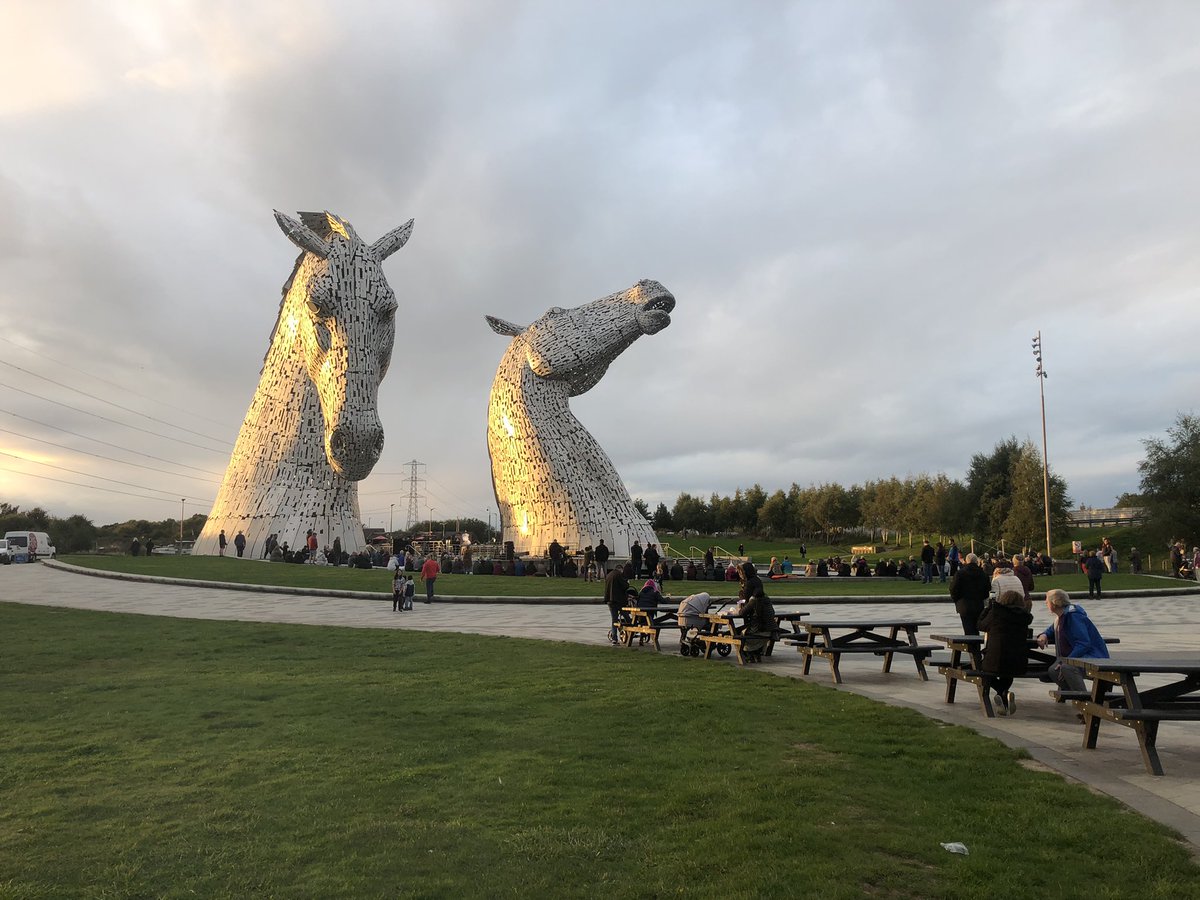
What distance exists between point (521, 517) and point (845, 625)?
2245 centimetres

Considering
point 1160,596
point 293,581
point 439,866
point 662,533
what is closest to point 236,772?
point 439,866

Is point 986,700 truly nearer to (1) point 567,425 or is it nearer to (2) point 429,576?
(2) point 429,576

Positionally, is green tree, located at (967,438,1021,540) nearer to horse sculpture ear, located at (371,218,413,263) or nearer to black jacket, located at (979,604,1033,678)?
horse sculpture ear, located at (371,218,413,263)

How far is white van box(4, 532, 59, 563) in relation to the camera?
36.8m

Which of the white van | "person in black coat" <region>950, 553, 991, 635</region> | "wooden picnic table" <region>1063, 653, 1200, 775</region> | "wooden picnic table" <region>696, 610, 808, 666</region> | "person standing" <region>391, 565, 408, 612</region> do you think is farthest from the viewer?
the white van

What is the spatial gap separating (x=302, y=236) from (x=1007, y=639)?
26.6m

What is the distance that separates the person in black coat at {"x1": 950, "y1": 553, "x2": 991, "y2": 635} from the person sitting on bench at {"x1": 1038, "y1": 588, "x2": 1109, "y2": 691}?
2.50m

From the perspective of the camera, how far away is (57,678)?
831cm

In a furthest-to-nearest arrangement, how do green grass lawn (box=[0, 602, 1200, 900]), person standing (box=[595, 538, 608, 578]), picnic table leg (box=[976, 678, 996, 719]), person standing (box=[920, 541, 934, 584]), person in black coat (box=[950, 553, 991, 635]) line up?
person standing (box=[920, 541, 934, 584]), person standing (box=[595, 538, 608, 578]), person in black coat (box=[950, 553, 991, 635]), picnic table leg (box=[976, 678, 996, 719]), green grass lawn (box=[0, 602, 1200, 900])

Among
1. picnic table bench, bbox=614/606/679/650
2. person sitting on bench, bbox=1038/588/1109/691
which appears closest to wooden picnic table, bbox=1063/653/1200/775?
person sitting on bench, bbox=1038/588/1109/691

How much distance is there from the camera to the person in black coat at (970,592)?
9.41m

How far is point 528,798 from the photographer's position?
456 centimetres

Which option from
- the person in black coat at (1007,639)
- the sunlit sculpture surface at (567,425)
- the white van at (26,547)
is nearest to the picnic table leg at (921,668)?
the person in black coat at (1007,639)

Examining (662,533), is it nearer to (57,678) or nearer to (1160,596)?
(1160,596)
